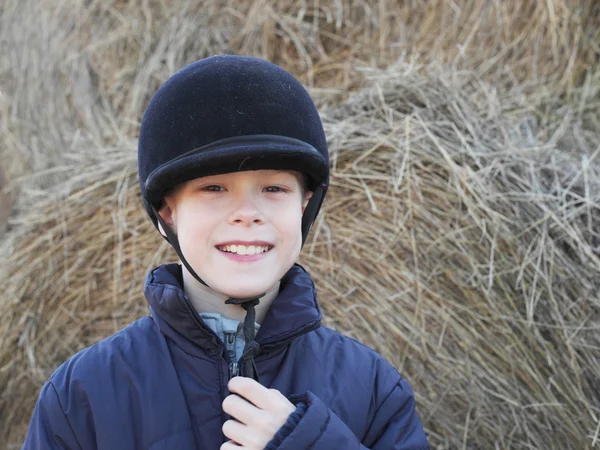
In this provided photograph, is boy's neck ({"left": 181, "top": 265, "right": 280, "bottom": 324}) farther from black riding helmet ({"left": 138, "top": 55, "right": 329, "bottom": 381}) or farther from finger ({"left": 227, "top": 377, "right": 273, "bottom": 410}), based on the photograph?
finger ({"left": 227, "top": 377, "right": 273, "bottom": 410})

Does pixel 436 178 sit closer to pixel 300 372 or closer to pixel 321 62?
pixel 300 372

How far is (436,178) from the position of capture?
182 centimetres

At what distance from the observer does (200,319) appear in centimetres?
106

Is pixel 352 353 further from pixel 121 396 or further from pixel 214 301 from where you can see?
pixel 121 396

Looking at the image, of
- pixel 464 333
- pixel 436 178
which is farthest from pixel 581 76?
pixel 464 333

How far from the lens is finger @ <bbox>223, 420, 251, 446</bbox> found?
98 centimetres

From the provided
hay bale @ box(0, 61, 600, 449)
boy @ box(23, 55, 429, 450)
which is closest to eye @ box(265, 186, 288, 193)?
boy @ box(23, 55, 429, 450)

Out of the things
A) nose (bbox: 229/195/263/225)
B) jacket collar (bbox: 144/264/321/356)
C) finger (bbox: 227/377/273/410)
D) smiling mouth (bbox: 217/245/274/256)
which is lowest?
finger (bbox: 227/377/273/410)

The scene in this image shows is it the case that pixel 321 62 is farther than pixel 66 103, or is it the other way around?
pixel 66 103

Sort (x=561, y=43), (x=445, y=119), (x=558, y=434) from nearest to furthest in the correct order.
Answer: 1. (x=558, y=434)
2. (x=445, y=119)
3. (x=561, y=43)

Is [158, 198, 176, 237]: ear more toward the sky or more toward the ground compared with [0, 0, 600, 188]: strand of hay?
more toward the ground

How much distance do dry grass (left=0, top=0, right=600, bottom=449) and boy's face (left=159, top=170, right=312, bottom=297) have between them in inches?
29.4

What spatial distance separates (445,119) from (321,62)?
3.11 ft

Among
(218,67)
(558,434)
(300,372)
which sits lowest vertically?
(558,434)
